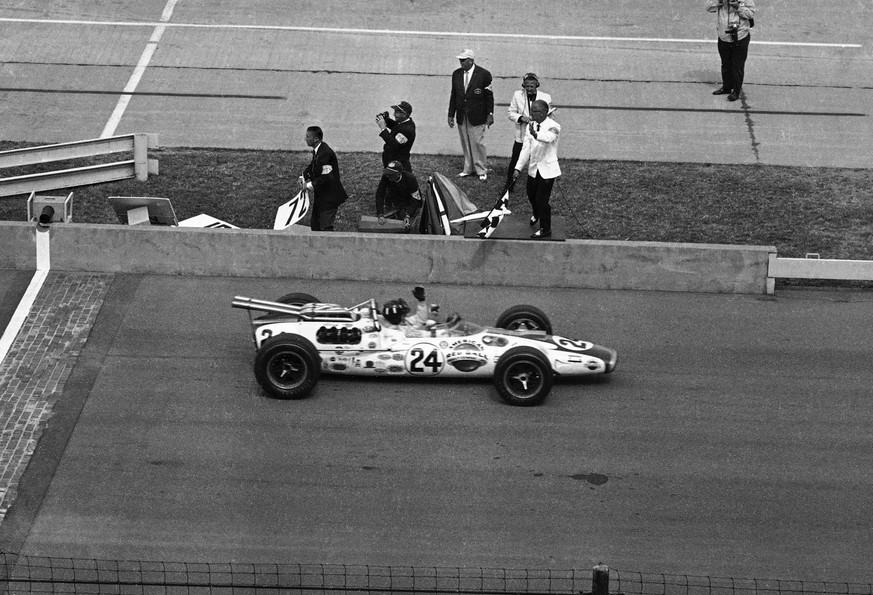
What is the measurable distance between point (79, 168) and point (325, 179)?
4306 mm

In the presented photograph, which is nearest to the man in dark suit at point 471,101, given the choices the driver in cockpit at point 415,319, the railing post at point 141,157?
the railing post at point 141,157

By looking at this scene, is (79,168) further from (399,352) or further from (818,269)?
(818,269)

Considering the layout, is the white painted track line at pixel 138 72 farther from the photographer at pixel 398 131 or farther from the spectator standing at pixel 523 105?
the spectator standing at pixel 523 105

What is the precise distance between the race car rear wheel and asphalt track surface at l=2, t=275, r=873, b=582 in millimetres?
179

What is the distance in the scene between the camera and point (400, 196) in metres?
16.7

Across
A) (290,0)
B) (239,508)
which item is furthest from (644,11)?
(239,508)

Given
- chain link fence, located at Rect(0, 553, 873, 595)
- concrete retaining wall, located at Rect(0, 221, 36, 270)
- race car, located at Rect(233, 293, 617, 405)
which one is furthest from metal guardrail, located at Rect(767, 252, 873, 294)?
concrete retaining wall, located at Rect(0, 221, 36, 270)

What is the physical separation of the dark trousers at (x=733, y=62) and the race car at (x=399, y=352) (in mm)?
9085

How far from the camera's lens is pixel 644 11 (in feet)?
82.9

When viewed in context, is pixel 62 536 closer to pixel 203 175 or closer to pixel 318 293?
pixel 318 293

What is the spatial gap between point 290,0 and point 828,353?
48.8 ft

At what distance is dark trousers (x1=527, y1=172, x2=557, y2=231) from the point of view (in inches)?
613

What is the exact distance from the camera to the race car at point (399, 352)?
12.9 metres

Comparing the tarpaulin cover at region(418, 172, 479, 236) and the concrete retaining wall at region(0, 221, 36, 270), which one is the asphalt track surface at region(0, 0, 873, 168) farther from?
the concrete retaining wall at region(0, 221, 36, 270)
